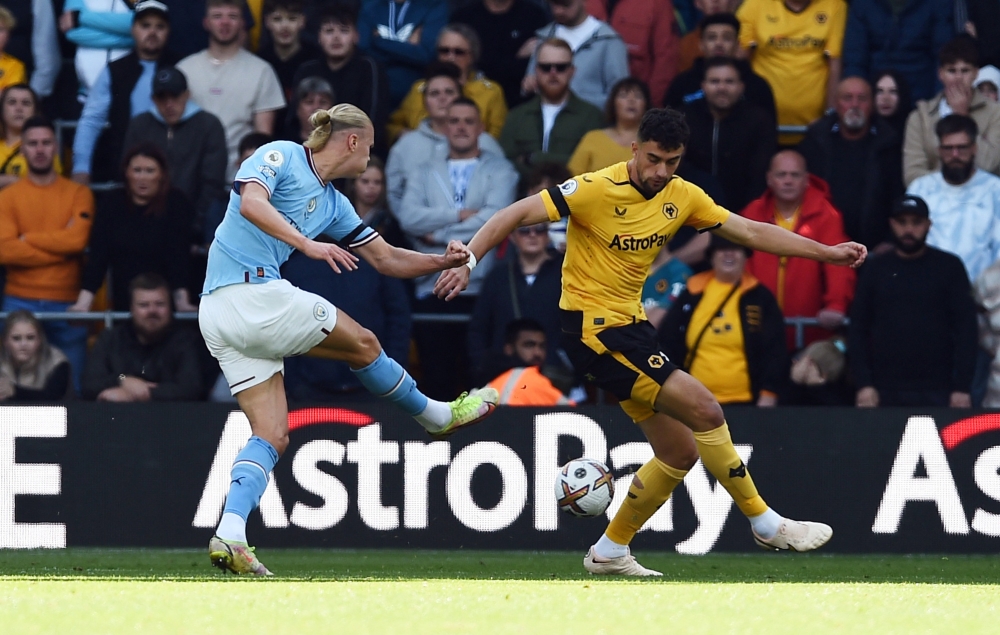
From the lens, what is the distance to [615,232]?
27.9 ft

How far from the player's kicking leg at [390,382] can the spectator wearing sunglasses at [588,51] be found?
16.4 ft

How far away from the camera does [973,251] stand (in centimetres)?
1199

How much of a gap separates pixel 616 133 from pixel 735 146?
0.95 m

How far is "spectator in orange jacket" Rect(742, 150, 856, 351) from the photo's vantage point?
11.9 metres

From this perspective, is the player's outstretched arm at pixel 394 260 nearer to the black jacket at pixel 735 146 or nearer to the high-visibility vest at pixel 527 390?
the high-visibility vest at pixel 527 390

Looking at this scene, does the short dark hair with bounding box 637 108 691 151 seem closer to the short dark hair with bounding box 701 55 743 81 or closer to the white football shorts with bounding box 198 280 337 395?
the white football shorts with bounding box 198 280 337 395

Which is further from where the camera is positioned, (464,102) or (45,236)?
(464,102)

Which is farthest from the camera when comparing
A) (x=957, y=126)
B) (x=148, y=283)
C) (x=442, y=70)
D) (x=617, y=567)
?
(x=442, y=70)

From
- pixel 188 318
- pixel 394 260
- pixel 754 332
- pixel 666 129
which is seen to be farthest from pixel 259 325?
pixel 754 332

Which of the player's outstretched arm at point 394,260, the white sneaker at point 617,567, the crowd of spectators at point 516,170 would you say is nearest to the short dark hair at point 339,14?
the crowd of spectators at point 516,170

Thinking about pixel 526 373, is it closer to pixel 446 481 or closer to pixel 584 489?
pixel 446 481

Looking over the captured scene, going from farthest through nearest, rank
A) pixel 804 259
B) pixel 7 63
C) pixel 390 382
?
1. pixel 7 63
2. pixel 804 259
3. pixel 390 382

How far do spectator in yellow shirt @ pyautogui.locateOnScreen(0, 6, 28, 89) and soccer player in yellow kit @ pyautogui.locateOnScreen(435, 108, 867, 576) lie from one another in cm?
662

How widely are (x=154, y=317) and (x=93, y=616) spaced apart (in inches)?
219
